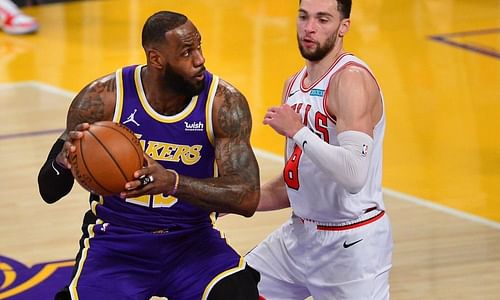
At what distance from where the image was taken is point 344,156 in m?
5.25

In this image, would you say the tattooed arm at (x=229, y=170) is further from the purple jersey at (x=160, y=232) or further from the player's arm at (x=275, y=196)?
the player's arm at (x=275, y=196)

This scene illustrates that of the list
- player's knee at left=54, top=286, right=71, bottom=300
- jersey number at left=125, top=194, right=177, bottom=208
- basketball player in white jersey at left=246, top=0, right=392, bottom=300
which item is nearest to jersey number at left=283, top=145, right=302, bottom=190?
basketball player in white jersey at left=246, top=0, right=392, bottom=300

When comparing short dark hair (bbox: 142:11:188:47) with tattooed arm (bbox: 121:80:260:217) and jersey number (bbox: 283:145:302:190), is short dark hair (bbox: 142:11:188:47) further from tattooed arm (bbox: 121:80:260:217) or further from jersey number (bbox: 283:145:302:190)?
jersey number (bbox: 283:145:302:190)

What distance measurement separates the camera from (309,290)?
582cm

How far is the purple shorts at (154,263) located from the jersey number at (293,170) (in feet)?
1.45

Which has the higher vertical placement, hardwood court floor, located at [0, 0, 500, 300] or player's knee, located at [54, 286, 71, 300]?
player's knee, located at [54, 286, 71, 300]

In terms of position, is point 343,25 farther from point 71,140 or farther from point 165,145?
point 71,140

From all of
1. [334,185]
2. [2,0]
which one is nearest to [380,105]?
[334,185]

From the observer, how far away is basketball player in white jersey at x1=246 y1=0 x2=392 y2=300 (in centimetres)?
544

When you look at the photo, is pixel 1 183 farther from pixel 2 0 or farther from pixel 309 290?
pixel 2 0

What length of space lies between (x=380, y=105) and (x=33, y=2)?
10.5 meters

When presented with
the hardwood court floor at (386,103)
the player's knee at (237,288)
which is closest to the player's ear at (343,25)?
the player's knee at (237,288)

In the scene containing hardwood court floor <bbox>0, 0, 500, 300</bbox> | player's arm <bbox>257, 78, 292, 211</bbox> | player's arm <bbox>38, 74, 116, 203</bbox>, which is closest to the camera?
player's arm <bbox>38, 74, 116, 203</bbox>

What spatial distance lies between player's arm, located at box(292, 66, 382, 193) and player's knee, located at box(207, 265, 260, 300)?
62 centimetres
